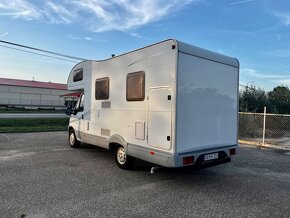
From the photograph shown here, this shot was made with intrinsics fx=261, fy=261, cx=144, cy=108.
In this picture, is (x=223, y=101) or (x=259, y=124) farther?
(x=259, y=124)

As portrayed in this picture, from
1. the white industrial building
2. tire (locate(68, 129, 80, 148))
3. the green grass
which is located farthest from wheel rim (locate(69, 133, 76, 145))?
the white industrial building

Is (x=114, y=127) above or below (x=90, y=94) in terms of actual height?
below

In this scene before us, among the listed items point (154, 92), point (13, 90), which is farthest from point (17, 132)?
point (13, 90)

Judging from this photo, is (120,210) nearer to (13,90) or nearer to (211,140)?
(211,140)

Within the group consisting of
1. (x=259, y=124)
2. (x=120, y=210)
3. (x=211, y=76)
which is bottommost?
(x=120, y=210)

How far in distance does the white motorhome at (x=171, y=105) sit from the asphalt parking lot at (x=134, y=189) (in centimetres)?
59

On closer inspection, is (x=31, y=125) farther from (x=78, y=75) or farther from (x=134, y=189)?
(x=134, y=189)

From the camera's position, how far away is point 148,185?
5.52m

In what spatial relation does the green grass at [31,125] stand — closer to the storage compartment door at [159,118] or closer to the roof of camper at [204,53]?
the roof of camper at [204,53]

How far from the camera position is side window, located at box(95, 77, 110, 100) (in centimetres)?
720

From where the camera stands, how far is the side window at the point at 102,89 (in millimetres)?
7195

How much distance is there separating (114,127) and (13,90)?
44.1 metres

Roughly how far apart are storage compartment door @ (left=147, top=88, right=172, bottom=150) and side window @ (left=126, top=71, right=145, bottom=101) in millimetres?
337

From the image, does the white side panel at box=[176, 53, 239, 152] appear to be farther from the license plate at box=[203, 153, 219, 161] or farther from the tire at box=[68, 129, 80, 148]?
the tire at box=[68, 129, 80, 148]
